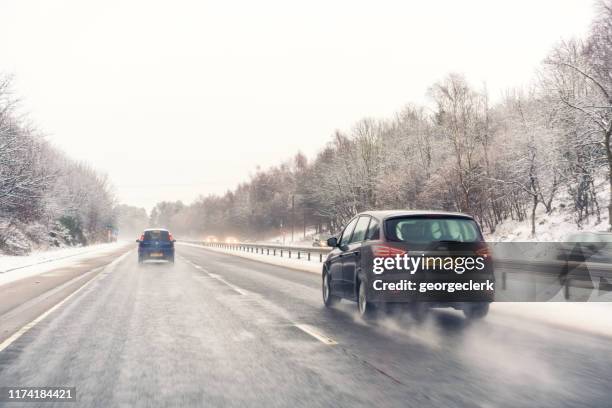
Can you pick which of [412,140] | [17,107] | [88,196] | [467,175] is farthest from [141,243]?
[88,196]

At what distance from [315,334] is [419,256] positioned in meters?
1.91

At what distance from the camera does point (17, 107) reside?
35.8 meters

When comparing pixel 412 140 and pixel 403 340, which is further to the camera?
pixel 412 140

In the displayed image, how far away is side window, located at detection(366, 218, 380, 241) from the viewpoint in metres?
9.53

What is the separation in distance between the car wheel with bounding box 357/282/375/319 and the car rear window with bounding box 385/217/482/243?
981 mm

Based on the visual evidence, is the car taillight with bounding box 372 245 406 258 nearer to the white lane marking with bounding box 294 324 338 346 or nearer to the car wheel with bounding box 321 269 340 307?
the white lane marking with bounding box 294 324 338 346

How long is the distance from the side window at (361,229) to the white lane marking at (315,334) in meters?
1.78

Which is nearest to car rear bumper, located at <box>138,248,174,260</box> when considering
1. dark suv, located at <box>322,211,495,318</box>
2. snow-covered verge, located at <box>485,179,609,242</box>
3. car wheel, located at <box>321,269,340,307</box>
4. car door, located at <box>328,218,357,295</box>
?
car wheel, located at <box>321,269,340,307</box>

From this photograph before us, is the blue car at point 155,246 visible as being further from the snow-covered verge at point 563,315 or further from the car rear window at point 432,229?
the car rear window at point 432,229

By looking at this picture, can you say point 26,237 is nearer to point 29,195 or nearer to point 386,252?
point 29,195

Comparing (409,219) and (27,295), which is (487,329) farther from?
(27,295)

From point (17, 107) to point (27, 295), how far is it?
24.6 m

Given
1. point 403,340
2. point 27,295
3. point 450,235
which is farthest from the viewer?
point 27,295

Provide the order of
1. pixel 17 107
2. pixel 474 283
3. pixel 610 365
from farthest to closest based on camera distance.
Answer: pixel 17 107 < pixel 474 283 < pixel 610 365
